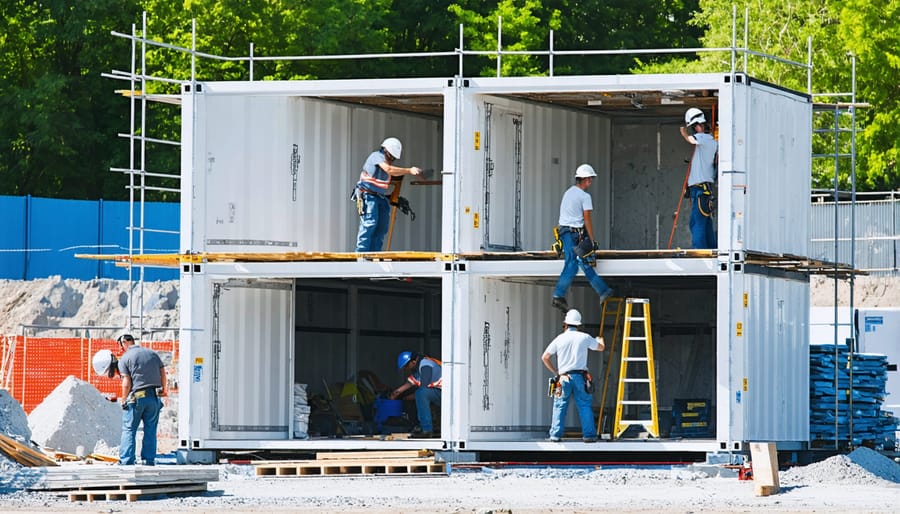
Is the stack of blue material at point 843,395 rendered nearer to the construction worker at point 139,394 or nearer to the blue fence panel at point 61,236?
the construction worker at point 139,394

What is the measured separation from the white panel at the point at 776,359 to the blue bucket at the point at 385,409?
5.82 metres

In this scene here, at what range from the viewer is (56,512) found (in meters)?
19.8

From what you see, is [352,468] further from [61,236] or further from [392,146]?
[61,236]

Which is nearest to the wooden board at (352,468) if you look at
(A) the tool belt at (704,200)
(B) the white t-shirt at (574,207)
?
(B) the white t-shirt at (574,207)

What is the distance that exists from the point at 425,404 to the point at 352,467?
96.2 inches

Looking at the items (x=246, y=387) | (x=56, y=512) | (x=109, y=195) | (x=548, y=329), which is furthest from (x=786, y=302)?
(x=109, y=195)

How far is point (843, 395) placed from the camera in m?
27.7

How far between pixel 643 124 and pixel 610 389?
3924mm

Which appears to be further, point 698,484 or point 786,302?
point 786,302

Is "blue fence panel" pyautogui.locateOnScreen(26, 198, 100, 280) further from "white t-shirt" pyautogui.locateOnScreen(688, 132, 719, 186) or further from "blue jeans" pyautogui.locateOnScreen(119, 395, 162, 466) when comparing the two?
"white t-shirt" pyautogui.locateOnScreen(688, 132, 719, 186)

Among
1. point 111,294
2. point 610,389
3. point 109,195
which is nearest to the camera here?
point 610,389

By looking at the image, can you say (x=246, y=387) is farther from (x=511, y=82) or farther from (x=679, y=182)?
(x=679, y=182)

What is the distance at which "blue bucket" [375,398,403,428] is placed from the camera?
95.8 feet

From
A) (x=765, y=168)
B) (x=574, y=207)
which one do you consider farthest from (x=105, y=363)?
(x=765, y=168)
